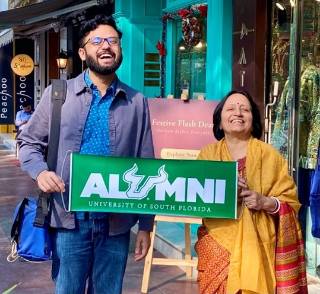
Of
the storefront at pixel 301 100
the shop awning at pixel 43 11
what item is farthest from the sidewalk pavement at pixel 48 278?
the shop awning at pixel 43 11

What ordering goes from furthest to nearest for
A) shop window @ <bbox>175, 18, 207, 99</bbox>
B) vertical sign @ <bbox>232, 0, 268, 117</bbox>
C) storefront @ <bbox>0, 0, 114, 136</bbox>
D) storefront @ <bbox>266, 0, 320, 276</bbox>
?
storefront @ <bbox>0, 0, 114, 136</bbox>, shop window @ <bbox>175, 18, 207, 99</bbox>, vertical sign @ <bbox>232, 0, 268, 117</bbox>, storefront @ <bbox>266, 0, 320, 276</bbox>

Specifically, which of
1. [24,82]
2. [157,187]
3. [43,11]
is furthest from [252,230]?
[24,82]

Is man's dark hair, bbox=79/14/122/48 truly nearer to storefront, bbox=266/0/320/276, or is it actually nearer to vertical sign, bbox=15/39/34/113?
storefront, bbox=266/0/320/276

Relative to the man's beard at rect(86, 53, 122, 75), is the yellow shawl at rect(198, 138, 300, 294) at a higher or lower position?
lower

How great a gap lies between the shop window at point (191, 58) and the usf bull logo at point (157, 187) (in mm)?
4265

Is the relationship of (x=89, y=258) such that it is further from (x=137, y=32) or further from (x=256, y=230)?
(x=137, y=32)

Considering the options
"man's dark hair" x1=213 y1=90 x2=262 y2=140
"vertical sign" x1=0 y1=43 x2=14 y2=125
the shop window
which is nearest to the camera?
"man's dark hair" x1=213 y1=90 x2=262 y2=140

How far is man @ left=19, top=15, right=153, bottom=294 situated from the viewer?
2.83 metres

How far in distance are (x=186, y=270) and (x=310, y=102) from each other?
1.73 meters

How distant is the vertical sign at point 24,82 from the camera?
20172 mm

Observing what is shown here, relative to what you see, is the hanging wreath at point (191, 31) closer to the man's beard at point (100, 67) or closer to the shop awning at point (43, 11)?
the shop awning at point (43, 11)

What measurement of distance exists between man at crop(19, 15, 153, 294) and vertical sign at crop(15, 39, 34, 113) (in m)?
17.4

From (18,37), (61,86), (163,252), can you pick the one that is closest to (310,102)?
(163,252)

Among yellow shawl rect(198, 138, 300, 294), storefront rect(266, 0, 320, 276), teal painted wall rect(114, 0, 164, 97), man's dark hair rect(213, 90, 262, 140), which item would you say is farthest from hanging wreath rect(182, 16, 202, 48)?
yellow shawl rect(198, 138, 300, 294)
